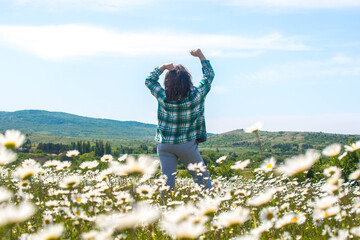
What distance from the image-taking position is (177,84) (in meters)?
4.48

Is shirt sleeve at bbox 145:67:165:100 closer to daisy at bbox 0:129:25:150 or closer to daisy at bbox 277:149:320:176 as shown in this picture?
daisy at bbox 0:129:25:150

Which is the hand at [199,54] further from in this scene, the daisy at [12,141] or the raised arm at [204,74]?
the daisy at [12,141]

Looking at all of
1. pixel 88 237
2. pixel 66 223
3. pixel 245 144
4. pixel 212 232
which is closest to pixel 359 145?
pixel 212 232

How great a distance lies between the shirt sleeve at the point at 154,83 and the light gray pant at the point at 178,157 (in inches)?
28.3

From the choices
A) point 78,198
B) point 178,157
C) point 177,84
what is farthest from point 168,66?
point 78,198

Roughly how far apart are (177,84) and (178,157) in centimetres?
104

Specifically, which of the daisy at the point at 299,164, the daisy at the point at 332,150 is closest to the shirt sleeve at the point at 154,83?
the daisy at the point at 332,150

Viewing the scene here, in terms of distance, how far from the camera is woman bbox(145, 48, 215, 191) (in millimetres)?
4539

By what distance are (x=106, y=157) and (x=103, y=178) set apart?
0.43 meters

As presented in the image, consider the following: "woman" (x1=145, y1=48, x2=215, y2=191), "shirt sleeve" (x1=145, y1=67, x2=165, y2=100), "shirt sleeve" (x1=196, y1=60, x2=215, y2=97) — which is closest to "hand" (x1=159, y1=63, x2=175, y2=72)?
"woman" (x1=145, y1=48, x2=215, y2=191)

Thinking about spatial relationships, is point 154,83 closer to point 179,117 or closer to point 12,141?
point 179,117

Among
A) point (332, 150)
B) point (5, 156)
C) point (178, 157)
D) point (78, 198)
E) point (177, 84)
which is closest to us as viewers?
point (5, 156)

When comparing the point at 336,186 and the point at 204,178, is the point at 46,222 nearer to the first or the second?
the point at 336,186

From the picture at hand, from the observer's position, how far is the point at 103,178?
3098mm
